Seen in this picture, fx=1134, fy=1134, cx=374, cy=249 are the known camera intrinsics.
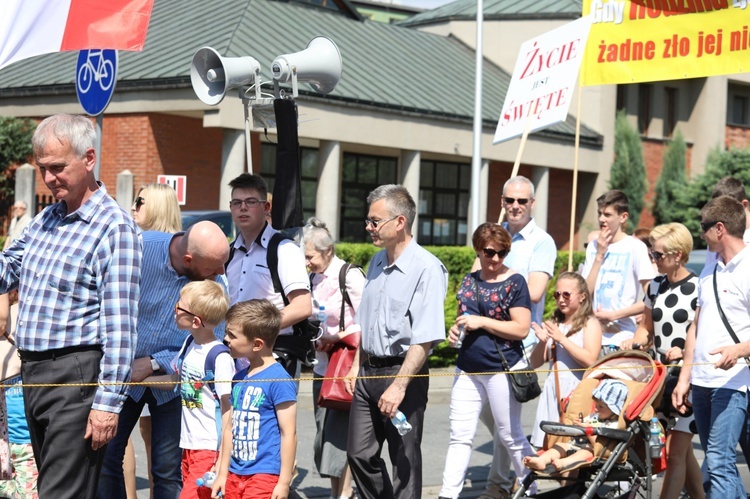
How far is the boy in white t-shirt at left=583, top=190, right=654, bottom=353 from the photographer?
8.59 m

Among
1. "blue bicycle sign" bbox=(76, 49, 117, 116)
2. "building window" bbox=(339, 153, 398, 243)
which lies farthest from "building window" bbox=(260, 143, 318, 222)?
"blue bicycle sign" bbox=(76, 49, 117, 116)

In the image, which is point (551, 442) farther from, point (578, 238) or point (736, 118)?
point (736, 118)

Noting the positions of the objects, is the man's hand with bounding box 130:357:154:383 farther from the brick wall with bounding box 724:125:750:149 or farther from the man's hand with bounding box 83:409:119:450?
the brick wall with bounding box 724:125:750:149

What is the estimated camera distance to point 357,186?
30641 millimetres

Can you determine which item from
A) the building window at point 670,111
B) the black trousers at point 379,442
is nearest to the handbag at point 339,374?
the black trousers at point 379,442

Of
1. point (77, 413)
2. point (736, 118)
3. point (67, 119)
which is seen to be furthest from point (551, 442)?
point (736, 118)

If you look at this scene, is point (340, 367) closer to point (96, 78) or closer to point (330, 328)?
point (330, 328)

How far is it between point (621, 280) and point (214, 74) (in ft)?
11.4

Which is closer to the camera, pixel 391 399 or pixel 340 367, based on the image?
pixel 391 399

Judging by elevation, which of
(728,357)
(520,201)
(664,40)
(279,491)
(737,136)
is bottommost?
(279,491)

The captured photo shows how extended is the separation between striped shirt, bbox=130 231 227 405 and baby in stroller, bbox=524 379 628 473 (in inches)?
84.6

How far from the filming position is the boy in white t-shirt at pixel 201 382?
5.68 metres

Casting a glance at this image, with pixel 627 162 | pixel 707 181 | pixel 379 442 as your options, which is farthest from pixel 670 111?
pixel 379 442

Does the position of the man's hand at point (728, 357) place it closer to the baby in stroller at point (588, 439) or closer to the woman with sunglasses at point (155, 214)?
the baby in stroller at point (588, 439)
